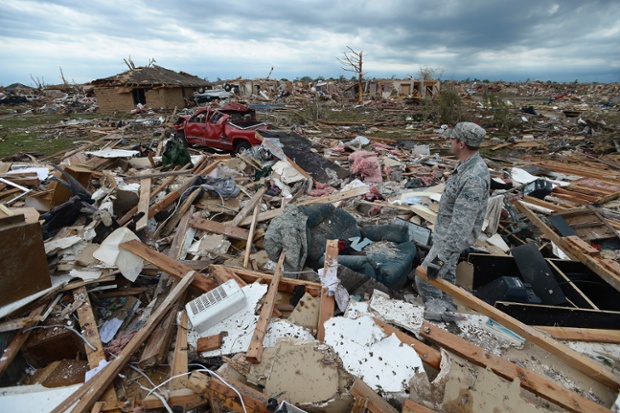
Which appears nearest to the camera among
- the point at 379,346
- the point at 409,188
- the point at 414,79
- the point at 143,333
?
the point at 379,346

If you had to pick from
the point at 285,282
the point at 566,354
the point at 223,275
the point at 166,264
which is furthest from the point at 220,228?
the point at 566,354

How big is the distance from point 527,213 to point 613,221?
180 centimetres

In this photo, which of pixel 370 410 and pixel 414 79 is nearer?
pixel 370 410

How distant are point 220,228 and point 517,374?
175 inches

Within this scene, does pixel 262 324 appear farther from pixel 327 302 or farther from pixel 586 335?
pixel 586 335

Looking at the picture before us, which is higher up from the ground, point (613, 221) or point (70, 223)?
point (70, 223)

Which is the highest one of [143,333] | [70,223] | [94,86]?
[94,86]

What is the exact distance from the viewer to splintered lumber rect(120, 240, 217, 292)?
3809 mm

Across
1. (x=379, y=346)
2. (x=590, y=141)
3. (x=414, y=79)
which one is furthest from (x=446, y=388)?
(x=414, y=79)

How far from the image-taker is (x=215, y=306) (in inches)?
126

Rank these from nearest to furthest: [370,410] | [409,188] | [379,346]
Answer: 1. [370,410]
2. [379,346]
3. [409,188]

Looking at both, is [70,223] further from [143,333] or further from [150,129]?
[150,129]

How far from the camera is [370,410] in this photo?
2.23m

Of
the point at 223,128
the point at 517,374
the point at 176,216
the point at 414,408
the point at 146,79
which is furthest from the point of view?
the point at 146,79
